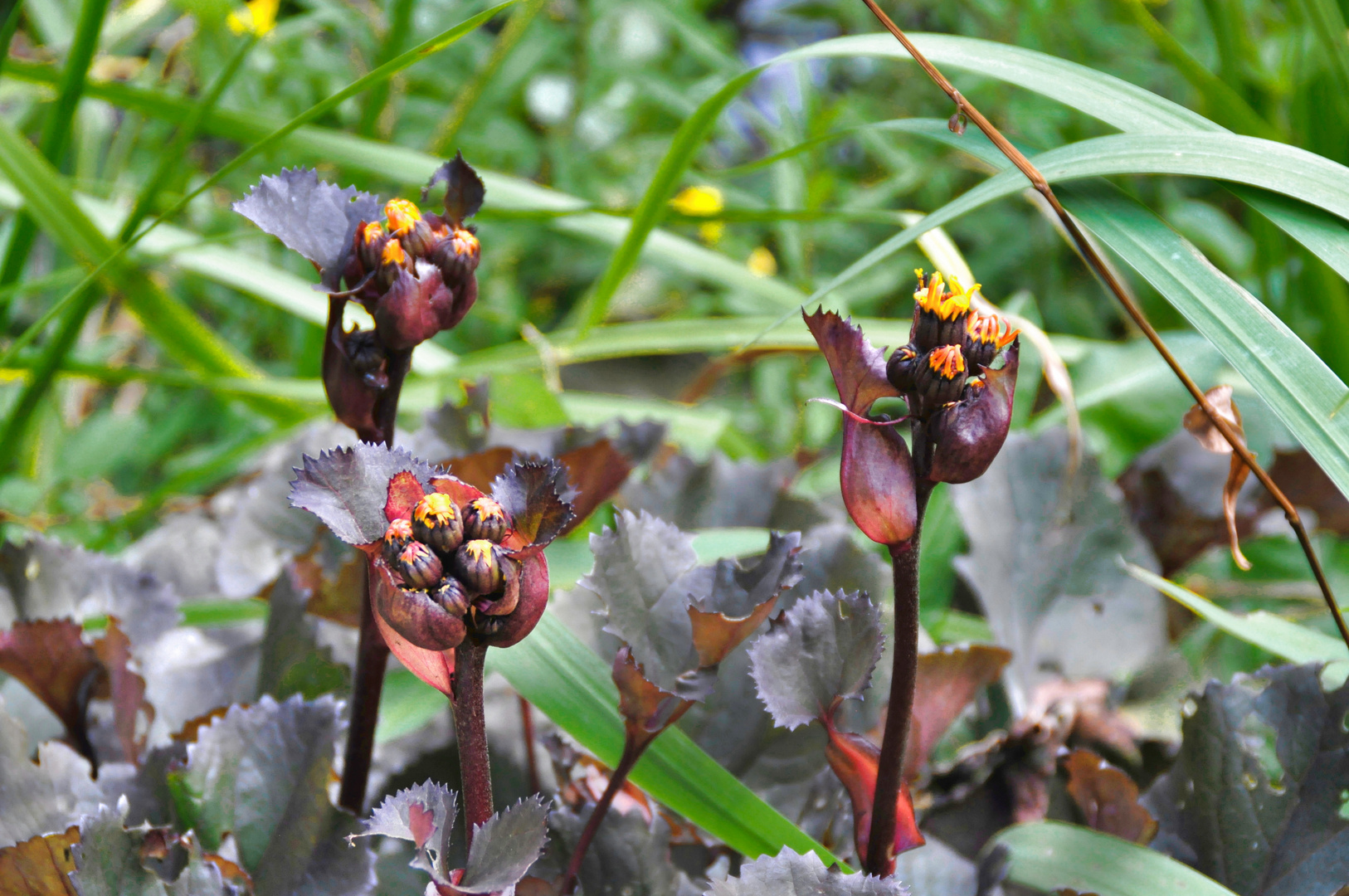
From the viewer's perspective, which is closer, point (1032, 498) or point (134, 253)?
point (1032, 498)

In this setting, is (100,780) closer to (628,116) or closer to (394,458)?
(394,458)

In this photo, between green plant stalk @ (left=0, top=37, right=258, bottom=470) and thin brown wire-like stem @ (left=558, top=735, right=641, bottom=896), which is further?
green plant stalk @ (left=0, top=37, right=258, bottom=470)

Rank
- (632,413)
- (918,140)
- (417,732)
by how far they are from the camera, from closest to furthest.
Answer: (417,732), (632,413), (918,140)

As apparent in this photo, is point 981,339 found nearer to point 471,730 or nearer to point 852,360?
point 852,360

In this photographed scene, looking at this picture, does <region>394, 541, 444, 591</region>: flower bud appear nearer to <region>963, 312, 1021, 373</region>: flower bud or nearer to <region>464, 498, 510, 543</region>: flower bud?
<region>464, 498, 510, 543</region>: flower bud

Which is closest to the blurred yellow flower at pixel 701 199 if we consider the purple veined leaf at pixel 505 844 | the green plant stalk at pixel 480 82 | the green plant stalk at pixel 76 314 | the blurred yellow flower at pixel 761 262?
the blurred yellow flower at pixel 761 262

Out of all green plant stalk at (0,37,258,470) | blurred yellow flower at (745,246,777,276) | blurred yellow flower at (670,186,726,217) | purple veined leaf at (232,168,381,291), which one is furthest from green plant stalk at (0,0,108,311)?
blurred yellow flower at (745,246,777,276)

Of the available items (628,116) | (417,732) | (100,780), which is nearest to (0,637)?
(100,780)
